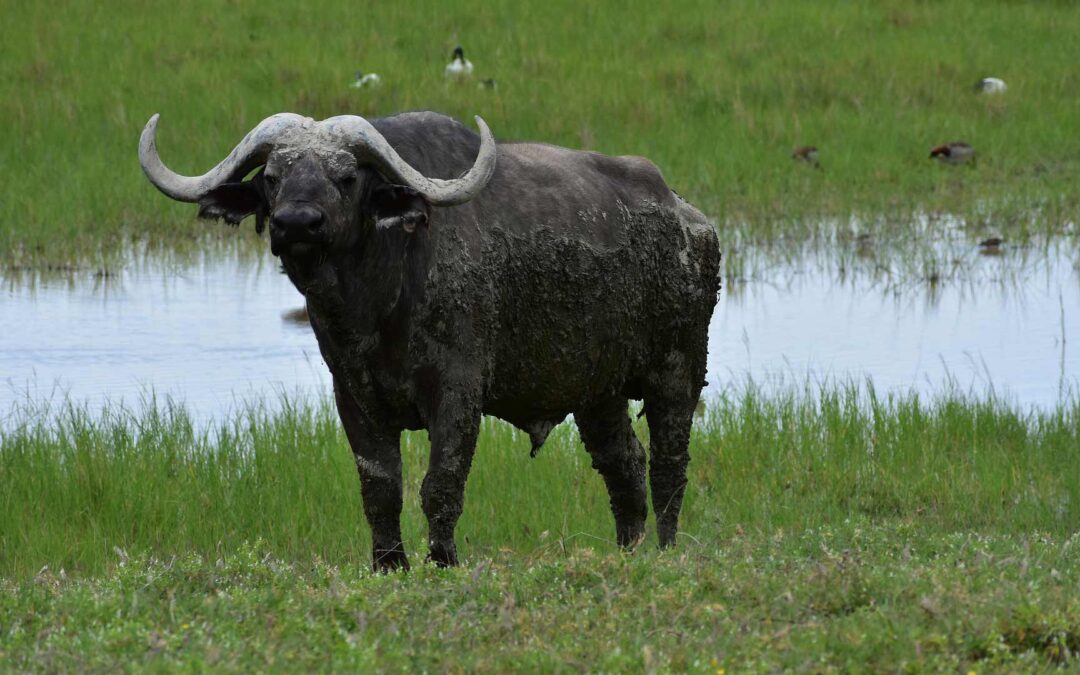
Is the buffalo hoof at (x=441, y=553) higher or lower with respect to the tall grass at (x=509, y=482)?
higher

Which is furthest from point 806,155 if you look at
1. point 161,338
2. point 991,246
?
point 161,338

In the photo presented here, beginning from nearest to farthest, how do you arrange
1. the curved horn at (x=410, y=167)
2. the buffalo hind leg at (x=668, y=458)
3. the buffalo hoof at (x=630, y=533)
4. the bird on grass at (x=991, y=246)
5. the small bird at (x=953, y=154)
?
1. the curved horn at (x=410, y=167)
2. the buffalo hind leg at (x=668, y=458)
3. the buffalo hoof at (x=630, y=533)
4. the bird on grass at (x=991, y=246)
5. the small bird at (x=953, y=154)

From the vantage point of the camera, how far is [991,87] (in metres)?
18.3

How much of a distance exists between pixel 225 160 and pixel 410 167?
0.58 meters

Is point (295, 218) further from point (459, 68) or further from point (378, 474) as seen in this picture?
point (459, 68)

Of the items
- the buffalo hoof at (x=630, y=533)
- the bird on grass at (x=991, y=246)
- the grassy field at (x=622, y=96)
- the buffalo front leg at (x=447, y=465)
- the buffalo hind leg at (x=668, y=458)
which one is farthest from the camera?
the grassy field at (x=622, y=96)

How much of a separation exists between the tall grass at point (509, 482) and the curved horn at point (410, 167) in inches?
71.9

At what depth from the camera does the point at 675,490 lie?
698 centimetres

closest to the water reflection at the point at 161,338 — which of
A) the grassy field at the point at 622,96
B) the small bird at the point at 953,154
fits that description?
the grassy field at the point at 622,96

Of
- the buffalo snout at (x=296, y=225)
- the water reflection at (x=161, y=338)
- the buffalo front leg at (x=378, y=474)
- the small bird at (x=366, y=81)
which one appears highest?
the buffalo snout at (x=296, y=225)

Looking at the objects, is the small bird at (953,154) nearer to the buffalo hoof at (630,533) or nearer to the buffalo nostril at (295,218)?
the buffalo hoof at (630,533)

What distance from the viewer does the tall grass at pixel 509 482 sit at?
734 centimetres

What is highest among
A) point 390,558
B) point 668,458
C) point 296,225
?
point 296,225

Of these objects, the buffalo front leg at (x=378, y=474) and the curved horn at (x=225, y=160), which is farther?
the buffalo front leg at (x=378, y=474)
